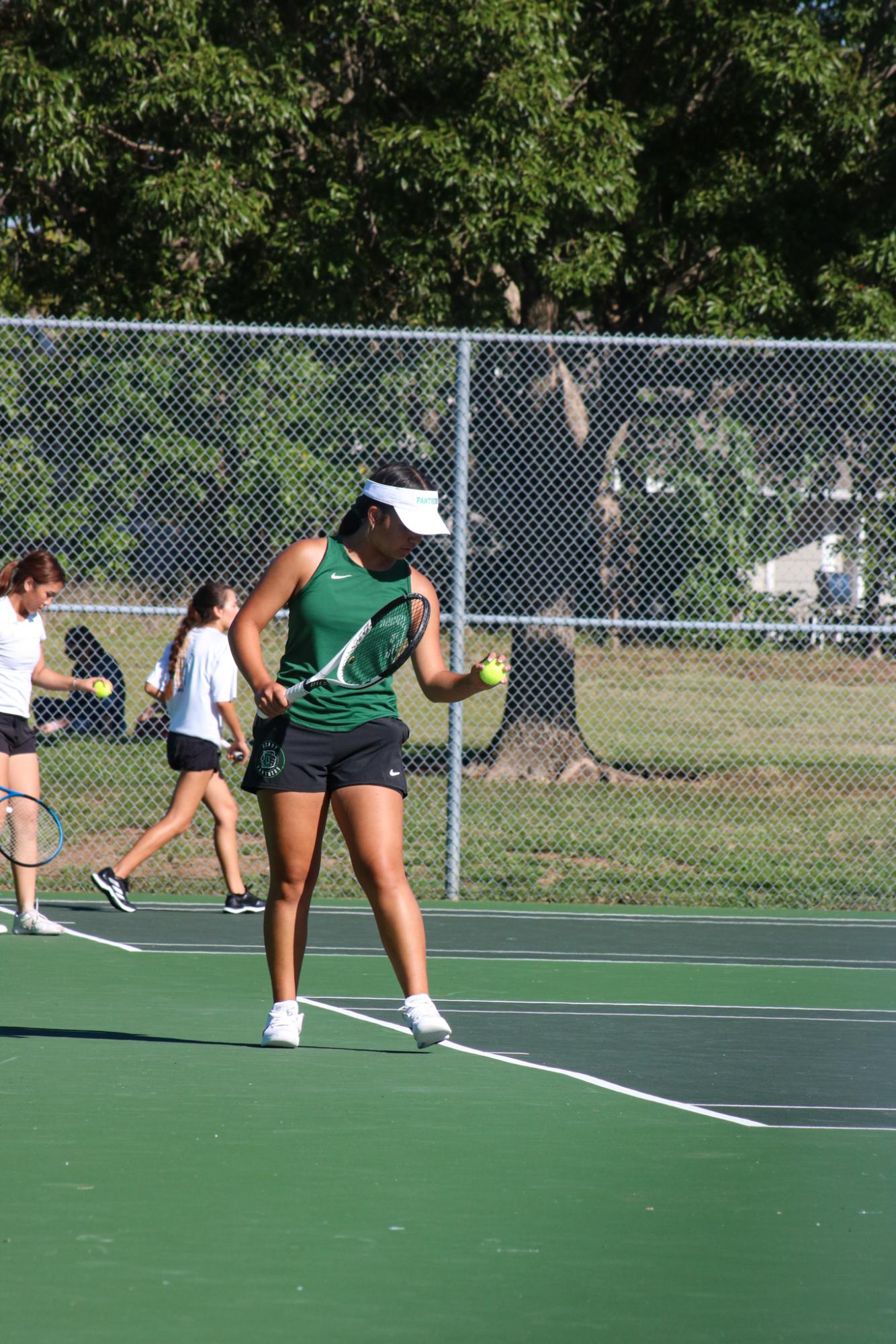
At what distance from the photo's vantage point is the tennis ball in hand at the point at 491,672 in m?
5.91

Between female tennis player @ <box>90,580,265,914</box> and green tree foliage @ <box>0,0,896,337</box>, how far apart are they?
3.30 meters

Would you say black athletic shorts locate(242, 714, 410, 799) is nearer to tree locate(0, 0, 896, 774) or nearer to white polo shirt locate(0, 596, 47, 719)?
white polo shirt locate(0, 596, 47, 719)

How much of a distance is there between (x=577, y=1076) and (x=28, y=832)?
4.04 meters

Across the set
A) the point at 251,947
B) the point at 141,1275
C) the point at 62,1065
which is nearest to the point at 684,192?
the point at 251,947

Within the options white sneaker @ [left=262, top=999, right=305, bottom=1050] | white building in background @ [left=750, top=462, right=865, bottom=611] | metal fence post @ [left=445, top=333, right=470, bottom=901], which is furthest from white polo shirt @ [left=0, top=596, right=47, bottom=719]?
white building in background @ [left=750, top=462, right=865, bottom=611]

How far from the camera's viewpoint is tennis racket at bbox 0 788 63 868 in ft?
31.4

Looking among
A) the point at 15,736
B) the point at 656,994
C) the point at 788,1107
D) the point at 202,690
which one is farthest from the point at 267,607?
the point at 202,690

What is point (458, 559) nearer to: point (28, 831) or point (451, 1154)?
point (28, 831)

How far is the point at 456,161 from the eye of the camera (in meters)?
12.6

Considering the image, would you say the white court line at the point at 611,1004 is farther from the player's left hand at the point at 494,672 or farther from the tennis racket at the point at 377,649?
the player's left hand at the point at 494,672

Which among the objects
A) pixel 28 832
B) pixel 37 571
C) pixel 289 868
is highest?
pixel 37 571

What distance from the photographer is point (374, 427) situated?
45.0 ft

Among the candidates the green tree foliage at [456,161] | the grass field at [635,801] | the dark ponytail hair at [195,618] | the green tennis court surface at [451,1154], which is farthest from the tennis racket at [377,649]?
the green tree foliage at [456,161]

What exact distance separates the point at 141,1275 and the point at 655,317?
1222 cm
